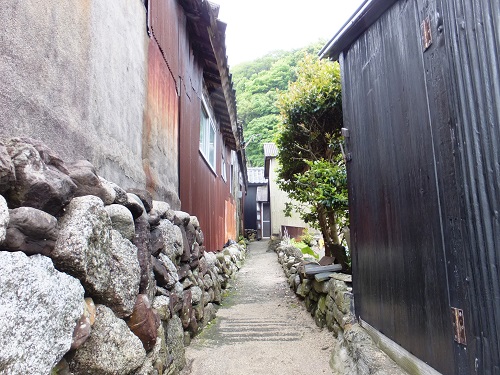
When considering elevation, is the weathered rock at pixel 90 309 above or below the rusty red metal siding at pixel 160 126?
below

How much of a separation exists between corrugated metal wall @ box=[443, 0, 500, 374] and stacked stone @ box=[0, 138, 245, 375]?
1.94 metres

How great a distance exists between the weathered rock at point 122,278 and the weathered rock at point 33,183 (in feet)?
1.86

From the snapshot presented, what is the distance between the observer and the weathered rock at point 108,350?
1686 mm

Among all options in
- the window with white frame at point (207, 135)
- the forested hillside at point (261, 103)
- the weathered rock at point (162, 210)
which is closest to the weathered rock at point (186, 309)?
the weathered rock at point (162, 210)

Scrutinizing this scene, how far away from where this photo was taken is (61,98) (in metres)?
2.15

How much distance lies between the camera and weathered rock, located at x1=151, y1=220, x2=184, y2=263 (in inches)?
125

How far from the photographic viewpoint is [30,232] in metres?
1.41

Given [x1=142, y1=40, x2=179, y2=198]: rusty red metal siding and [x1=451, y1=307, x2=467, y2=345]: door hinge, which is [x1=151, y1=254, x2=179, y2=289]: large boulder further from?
[x1=451, y1=307, x2=467, y2=345]: door hinge

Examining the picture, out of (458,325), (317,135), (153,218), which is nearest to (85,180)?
(153,218)

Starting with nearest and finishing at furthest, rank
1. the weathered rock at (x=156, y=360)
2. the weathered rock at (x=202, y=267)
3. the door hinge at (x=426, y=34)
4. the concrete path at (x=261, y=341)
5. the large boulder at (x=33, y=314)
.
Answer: the large boulder at (x=33, y=314) < the weathered rock at (x=156, y=360) < the door hinge at (x=426, y=34) < the concrete path at (x=261, y=341) < the weathered rock at (x=202, y=267)

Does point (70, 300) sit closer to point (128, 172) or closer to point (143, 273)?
point (143, 273)

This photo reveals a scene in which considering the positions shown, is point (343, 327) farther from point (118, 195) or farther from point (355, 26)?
point (355, 26)

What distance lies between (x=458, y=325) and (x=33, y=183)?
2362 millimetres

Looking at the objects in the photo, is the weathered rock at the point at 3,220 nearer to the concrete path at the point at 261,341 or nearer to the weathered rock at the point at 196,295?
the concrete path at the point at 261,341
